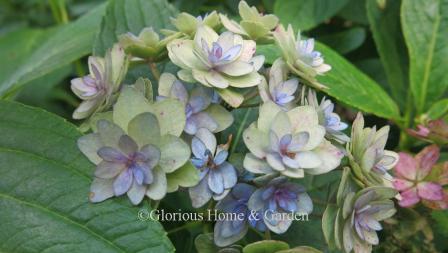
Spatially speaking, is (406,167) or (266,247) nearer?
(266,247)

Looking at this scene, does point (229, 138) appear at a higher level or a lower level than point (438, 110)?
higher

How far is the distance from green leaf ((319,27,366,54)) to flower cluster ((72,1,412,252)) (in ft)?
1.65

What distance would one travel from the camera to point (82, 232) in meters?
0.72

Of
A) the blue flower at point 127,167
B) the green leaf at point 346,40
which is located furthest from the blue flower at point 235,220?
the green leaf at point 346,40

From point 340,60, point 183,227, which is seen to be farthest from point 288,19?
point 183,227

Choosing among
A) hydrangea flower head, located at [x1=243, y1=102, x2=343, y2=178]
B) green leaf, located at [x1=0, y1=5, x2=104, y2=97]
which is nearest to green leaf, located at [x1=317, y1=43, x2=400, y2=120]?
hydrangea flower head, located at [x1=243, y1=102, x2=343, y2=178]

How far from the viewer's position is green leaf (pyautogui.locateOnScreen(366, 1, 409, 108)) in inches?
49.4

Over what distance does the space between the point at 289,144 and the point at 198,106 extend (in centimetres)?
12

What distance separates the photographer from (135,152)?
0.74 m

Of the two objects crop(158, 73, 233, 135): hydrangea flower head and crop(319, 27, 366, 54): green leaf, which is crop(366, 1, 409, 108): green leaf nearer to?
crop(319, 27, 366, 54): green leaf

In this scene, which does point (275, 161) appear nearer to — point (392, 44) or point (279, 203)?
point (279, 203)

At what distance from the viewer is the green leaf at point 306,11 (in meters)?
1.28

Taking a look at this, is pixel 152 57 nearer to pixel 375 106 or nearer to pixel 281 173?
pixel 281 173

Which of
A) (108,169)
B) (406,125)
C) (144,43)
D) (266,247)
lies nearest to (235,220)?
(266,247)
